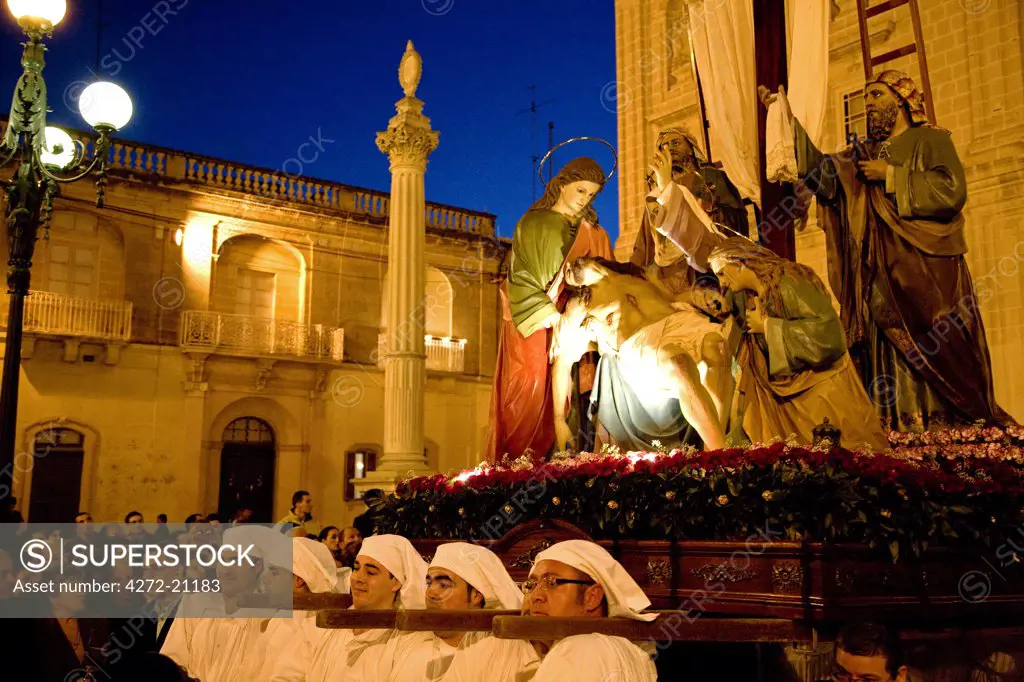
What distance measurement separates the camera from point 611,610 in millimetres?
2904

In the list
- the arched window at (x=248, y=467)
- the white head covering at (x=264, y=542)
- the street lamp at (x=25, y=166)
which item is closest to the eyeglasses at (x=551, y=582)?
the white head covering at (x=264, y=542)

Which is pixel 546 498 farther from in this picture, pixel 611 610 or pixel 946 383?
pixel 611 610

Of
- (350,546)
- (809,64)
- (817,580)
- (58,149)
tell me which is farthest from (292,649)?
(809,64)

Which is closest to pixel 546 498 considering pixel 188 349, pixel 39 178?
pixel 39 178

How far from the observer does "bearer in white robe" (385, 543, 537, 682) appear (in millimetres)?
3492

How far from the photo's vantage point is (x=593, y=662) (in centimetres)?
261

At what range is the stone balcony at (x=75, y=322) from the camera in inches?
817

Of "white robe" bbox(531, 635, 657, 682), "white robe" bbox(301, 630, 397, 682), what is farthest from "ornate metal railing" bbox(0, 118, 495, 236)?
"white robe" bbox(531, 635, 657, 682)

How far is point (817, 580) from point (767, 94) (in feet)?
15.5

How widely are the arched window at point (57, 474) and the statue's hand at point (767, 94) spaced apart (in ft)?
58.7

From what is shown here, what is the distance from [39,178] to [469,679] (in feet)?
20.9

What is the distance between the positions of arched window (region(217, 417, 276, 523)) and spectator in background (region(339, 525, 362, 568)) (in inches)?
597

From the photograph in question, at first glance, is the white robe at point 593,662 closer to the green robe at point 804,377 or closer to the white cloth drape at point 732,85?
the green robe at point 804,377

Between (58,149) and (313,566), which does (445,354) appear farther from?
(313,566)
